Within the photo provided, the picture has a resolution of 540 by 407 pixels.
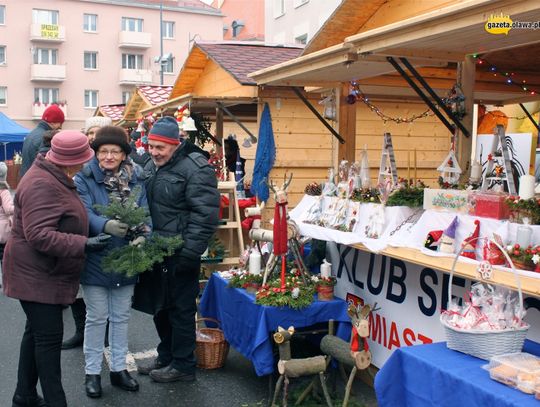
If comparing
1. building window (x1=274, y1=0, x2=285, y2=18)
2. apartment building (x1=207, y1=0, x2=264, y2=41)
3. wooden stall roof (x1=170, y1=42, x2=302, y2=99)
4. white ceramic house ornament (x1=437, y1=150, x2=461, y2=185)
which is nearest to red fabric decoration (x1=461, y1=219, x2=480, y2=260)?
white ceramic house ornament (x1=437, y1=150, x2=461, y2=185)

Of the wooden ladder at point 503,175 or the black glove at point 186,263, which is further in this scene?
the black glove at point 186,263

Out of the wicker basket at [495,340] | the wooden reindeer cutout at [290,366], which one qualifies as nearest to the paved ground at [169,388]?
the wooden reindeer cutout at [290,366]

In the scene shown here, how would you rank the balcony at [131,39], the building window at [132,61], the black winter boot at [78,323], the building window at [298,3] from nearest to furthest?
the black winter boot at [78,323]
the building window at [298,3]
the balcony at [131,39]
the building window at [132,61]

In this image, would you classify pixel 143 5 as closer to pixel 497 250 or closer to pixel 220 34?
Result: pixel 220 34

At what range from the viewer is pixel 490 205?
134 inches

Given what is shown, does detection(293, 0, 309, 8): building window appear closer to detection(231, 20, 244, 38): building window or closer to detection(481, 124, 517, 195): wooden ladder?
detection(231, 20, 244, 38): building window

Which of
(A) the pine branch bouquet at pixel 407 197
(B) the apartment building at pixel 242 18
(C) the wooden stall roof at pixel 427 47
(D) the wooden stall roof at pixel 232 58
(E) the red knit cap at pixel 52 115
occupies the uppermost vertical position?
(B) the apartment building at pixel 242 18

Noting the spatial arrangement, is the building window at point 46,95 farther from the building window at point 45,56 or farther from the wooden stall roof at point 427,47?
the wooden stall roof at point 427,47

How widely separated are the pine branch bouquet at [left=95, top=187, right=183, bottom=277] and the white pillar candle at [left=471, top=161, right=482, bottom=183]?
202cm

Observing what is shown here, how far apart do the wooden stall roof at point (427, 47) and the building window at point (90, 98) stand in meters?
35.5

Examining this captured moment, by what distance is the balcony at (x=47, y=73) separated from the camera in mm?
37719

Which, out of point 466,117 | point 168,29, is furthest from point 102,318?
point 168,29

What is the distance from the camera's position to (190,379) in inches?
179

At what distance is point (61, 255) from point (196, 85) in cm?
790
